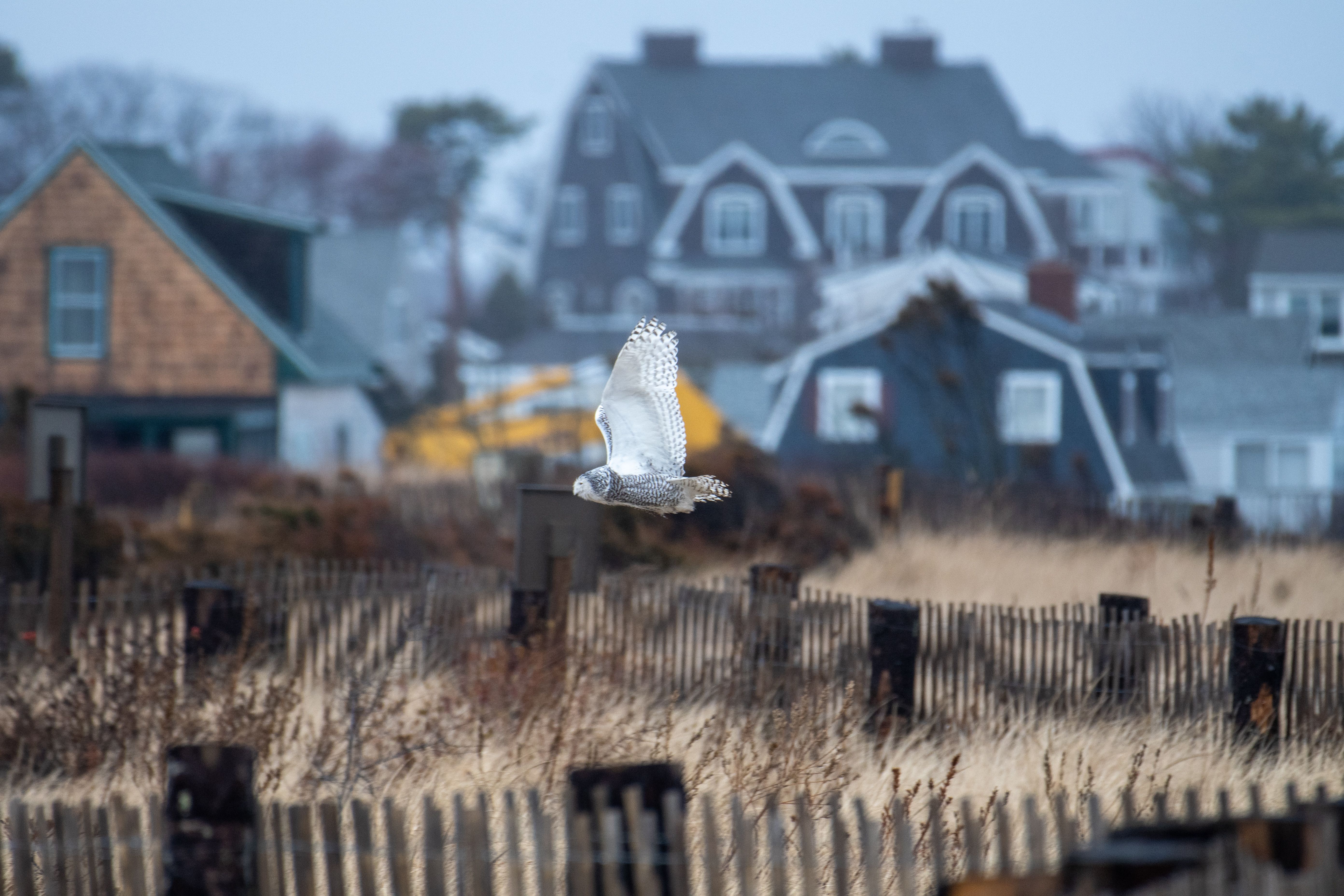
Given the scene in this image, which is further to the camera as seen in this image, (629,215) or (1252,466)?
(629,215)

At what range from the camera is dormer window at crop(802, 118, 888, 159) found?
5625 centimetres

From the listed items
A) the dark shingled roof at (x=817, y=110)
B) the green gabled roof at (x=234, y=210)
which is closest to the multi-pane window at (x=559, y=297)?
the dark shingled roof at (x=817, y=110)

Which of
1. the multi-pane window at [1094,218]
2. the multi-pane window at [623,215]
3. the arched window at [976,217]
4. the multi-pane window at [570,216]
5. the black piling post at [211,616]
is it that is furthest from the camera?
the multi-pane window at [1094,218]

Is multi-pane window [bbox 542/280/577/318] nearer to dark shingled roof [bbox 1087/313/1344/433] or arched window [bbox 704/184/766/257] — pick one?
arched window [bbox 704/184/766/257]

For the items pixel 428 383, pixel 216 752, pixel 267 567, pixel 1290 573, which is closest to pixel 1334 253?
pixel 428 383

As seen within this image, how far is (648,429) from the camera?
316 inches

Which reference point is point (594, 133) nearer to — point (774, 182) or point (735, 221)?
point (735, 221)

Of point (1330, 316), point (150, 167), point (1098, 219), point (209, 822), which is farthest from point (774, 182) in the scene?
point (209, 822)

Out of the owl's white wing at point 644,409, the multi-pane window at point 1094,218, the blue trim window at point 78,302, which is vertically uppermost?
the multi-pane window at point 1094,218

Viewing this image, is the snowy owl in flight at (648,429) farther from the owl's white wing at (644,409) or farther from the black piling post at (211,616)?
the black piling post at (211,616)

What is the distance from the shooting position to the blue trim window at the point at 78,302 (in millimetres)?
23641

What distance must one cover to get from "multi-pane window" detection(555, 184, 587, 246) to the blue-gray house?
96.4 feet

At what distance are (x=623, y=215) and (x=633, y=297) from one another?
3273 mm

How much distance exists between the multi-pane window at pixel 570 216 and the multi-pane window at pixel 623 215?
3.29 feet
